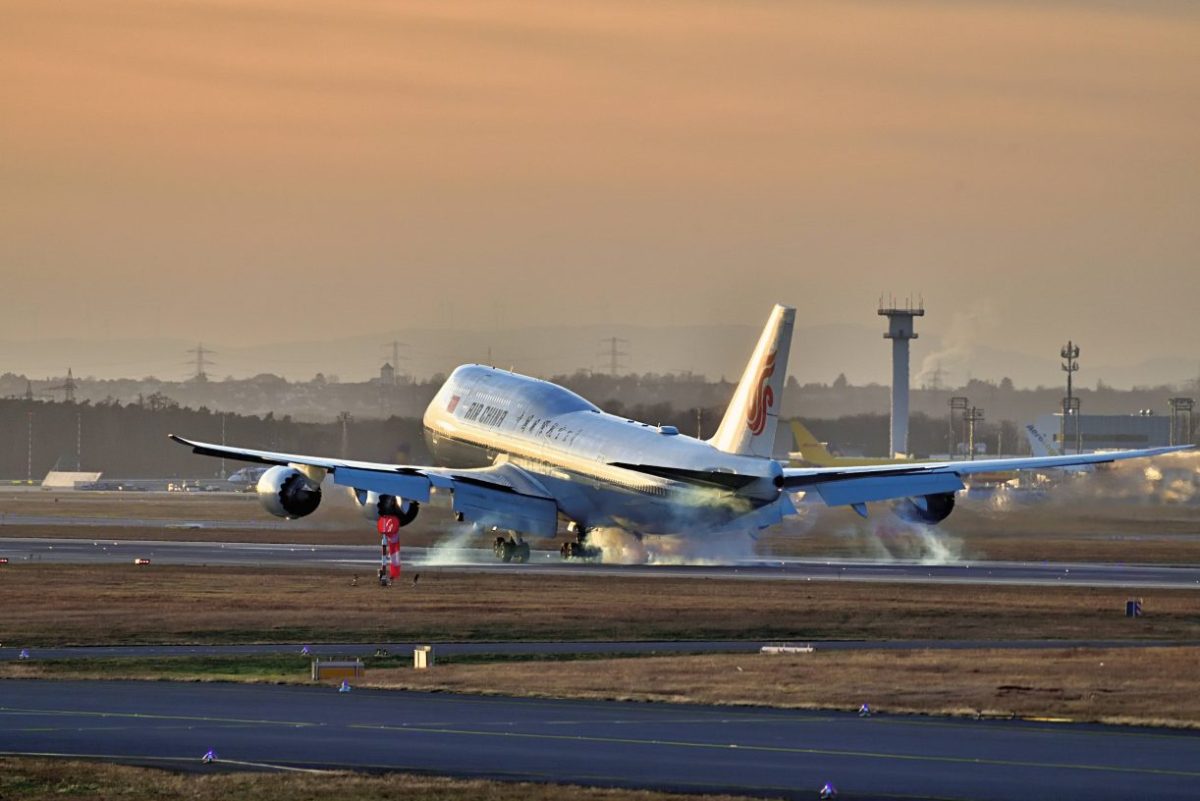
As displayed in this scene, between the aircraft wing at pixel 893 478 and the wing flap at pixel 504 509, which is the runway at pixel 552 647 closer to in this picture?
the aircraft wing at pixel 893 478

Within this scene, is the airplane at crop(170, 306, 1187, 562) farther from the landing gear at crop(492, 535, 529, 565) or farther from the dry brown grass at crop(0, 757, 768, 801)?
the dry brown grass at crop(0, 757, 768, 801)

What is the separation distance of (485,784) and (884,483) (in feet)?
171

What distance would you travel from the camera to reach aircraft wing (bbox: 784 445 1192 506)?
7588 cm

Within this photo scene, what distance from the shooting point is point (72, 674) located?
1694 inches

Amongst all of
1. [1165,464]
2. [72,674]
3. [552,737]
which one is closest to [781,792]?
[552,737]

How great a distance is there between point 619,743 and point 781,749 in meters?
2.58

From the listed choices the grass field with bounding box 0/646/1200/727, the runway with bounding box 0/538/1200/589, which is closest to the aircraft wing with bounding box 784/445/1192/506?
the runway with bounding box 0/538/1200/589

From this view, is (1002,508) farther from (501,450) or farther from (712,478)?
(712,478)

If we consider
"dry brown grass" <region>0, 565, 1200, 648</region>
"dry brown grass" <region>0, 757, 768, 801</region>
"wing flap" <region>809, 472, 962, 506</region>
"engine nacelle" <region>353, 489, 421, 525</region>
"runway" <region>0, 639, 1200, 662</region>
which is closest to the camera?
"dry brown grass" <region>0, 757, 768, 801</region>

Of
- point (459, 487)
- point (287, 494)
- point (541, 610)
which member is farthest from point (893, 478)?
point (541, 610)

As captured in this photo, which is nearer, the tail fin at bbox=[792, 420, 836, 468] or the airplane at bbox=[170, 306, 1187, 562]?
the airplane at bbox=[170, 306, 1187, 562]

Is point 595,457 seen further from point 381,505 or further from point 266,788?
point 266,788

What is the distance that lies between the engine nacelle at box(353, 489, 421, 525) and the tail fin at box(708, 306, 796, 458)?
47.7 feet

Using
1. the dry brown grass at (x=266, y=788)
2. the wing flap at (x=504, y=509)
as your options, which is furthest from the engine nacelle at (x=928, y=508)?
the dry brown grass at (x=266, y=788)
